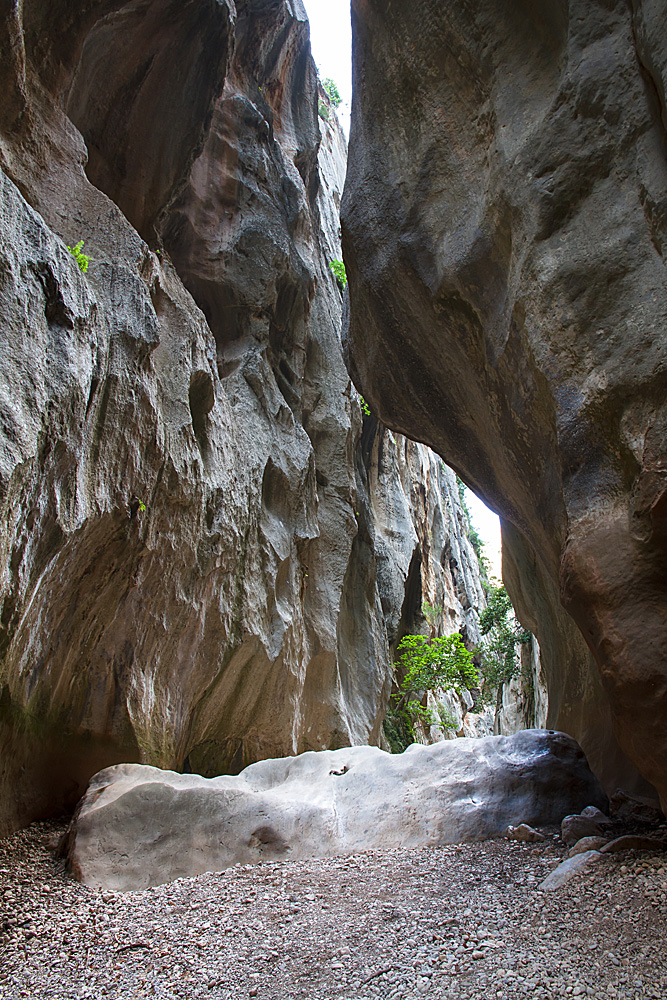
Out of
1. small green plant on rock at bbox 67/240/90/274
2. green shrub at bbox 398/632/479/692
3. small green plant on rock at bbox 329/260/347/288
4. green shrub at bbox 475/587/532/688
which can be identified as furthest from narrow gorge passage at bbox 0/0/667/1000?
green shrub at bbox 475/587/532/688

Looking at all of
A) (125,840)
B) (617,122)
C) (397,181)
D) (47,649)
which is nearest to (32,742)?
(47,649)

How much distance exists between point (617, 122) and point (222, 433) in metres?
5.61

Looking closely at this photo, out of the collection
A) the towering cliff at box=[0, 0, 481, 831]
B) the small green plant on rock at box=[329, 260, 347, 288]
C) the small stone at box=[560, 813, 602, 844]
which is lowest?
the small stone at box=[560, 813, 602, 844]

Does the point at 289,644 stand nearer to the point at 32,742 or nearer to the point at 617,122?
the point at 32,742

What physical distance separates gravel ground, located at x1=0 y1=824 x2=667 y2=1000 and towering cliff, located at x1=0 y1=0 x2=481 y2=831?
1607 mm

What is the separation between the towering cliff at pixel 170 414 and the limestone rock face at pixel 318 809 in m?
0.94

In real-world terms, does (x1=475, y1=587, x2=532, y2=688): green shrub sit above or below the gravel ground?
above

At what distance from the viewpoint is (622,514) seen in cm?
422

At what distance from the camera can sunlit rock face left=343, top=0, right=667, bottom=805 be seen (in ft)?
13.5

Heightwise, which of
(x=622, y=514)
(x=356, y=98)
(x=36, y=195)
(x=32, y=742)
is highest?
(x=356, y=98)

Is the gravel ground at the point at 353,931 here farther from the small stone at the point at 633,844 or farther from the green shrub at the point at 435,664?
the green shrub at the point at 435,664

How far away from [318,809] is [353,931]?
1990 millimetres

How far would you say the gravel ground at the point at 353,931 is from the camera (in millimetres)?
3188

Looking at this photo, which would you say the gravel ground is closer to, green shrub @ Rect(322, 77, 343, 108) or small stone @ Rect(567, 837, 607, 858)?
small stone @ Rect(567, 837, 607, 858)
